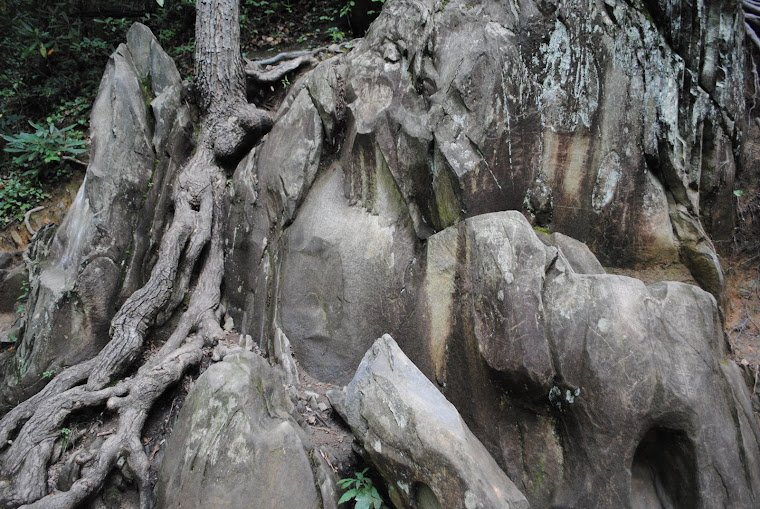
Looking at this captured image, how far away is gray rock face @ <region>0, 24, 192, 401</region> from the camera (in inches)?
192

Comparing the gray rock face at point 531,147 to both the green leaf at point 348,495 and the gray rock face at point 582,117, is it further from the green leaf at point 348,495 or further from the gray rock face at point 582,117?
the green leaf at point 348,495

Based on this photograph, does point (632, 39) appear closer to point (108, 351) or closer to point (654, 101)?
point (654, 101)

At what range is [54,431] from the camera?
152 inches

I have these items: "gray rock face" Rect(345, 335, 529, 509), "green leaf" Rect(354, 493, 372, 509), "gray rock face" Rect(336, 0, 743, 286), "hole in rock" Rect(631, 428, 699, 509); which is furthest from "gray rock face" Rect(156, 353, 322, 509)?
"hole in rock" Rect(631, 428, 699, 509)

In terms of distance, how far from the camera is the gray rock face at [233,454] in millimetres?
3117

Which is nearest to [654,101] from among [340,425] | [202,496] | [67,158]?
[340,425]

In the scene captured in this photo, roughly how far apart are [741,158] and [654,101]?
148cm

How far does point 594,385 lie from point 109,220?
4784 millimetres

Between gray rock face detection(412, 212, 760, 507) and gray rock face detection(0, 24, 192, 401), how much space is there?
3.60 m

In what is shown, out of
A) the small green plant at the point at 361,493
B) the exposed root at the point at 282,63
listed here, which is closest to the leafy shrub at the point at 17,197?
the exposed root at the point at 282,63

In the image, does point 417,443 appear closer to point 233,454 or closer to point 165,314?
point 233,454

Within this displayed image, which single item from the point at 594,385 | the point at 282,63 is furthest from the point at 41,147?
the point at 594,385

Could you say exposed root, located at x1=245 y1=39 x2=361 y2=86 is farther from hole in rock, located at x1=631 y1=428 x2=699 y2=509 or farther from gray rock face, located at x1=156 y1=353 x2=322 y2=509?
hole in rock, located at x1=631 y1=428 x2=699 y2=509

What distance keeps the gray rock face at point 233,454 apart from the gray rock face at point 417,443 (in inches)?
19.0
